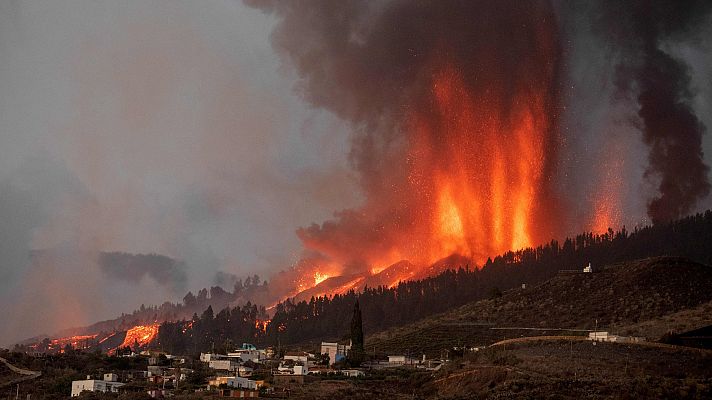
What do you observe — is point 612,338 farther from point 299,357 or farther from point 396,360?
point 299,357

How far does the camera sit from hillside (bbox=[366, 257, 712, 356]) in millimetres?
117000

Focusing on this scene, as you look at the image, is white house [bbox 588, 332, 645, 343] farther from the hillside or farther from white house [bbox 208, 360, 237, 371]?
white house [bbox 208, 360, 237, 371]

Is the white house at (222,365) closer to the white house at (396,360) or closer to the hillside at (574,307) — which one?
the white house at (396,360)

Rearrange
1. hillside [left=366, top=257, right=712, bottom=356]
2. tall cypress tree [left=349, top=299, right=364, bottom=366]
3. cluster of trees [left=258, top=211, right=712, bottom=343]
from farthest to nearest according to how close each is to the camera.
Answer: cluster of trees [left=258, top=211, right=712, bottom=343]
hillside [left=366, top=257, right=712, bottom=356]
tall cypress tree [left=349, top=299, right=364, bottom=366]

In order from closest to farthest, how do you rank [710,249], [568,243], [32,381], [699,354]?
[699,354] → [32,381] → [710,249] → [568,243]

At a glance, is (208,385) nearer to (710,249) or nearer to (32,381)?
(32,381)

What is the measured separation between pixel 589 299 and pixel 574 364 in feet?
191

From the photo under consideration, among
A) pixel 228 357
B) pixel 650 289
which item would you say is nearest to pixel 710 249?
pixel 650 289

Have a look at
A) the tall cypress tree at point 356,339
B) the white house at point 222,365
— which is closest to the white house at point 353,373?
the tall cypress tree at point 356,339

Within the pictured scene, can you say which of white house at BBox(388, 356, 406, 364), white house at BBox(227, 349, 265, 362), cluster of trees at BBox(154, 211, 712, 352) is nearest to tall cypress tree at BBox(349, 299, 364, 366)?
white house at BBox(388, 356, 406, 364)

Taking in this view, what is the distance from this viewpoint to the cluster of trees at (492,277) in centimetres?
16112

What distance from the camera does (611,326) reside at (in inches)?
4294

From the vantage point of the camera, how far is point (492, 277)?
172125 millimetres

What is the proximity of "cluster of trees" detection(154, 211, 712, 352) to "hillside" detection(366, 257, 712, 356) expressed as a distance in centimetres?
1152
